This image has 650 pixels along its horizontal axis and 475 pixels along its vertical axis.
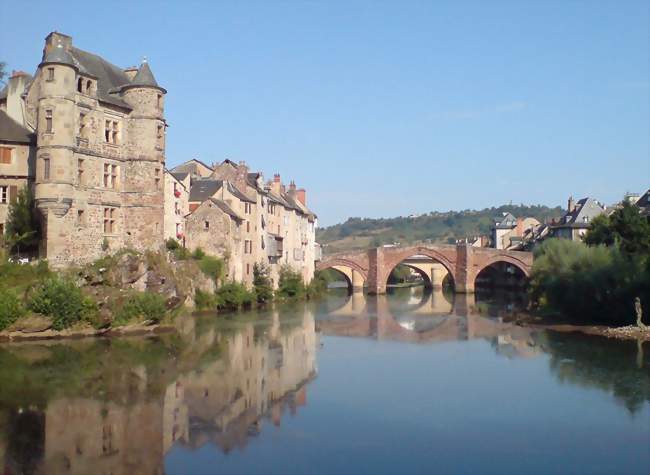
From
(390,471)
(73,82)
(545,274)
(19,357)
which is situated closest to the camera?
(390,471)

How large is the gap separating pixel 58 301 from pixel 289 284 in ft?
92.3

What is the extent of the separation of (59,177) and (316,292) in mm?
35394

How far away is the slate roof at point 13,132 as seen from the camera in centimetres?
3284

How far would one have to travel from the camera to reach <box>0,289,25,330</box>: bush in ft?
92.0

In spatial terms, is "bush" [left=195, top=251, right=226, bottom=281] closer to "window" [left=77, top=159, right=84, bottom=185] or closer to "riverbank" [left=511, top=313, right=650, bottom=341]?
"window" [left=77, top=159, right=84, bottom=185]

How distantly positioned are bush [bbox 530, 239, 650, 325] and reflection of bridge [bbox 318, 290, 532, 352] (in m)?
3.76

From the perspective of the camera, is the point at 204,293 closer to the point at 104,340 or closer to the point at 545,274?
the point at 104,340

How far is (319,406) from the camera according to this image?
19.4 metres

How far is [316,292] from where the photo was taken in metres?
63.8

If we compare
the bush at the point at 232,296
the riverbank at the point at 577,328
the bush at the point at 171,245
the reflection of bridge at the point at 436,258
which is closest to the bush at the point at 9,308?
the bush at the point at 171,245

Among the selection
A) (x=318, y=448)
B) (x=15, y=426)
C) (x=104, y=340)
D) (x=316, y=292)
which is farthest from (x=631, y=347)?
(x=316, y=292)

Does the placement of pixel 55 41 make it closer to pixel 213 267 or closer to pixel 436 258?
pixel 213 267

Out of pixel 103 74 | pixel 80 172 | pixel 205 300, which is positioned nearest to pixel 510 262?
pixel 205 300

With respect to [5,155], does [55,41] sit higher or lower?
higher
